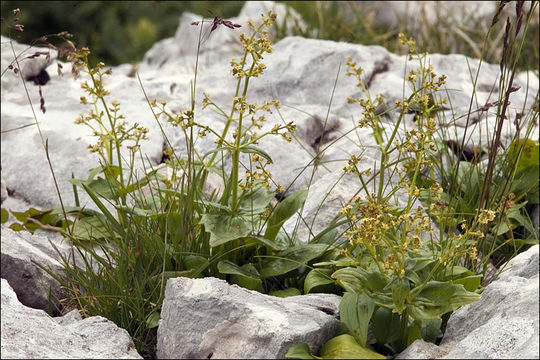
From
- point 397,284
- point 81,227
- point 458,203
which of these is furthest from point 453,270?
point 81,227

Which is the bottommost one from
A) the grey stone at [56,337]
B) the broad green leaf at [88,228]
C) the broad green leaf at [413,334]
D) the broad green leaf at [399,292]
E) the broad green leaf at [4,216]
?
the broad green leaf at [4,216]

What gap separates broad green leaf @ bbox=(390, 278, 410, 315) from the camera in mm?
2230

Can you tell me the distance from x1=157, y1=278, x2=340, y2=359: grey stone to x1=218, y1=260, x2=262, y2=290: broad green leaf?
0.28 meters

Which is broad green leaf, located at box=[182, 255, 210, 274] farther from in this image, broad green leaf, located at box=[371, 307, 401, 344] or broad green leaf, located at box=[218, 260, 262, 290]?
broad green leaf, located at box=[371, 307, 401, 344]

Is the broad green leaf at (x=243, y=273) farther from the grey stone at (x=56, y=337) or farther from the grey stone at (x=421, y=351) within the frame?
the grey stone at (x=421, y=351)

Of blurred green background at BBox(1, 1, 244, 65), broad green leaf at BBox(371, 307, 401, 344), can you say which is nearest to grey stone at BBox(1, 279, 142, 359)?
broad green leaf at BBox(371, 307, 401, 344)

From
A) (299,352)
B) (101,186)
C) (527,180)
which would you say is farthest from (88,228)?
(527,180)

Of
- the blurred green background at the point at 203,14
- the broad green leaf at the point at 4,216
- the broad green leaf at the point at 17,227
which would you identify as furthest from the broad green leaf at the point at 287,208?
the blurred green background at the point at 203,14

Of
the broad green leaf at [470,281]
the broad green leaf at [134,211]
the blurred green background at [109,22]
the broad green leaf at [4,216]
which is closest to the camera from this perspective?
the broad green leaf at [470,281]

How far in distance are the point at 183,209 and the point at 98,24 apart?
26.5ft

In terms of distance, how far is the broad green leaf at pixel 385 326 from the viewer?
236 centimetres

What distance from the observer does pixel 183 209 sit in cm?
276

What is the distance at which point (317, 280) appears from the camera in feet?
8.66

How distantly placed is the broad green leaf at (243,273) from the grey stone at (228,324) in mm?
279
